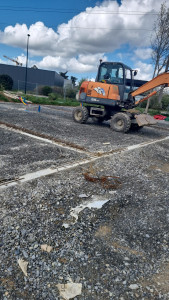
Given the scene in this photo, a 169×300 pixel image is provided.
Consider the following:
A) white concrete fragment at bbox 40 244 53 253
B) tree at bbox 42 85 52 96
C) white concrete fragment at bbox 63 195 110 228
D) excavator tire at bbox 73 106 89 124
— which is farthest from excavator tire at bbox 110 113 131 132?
tree at bbox 42 85 52 96

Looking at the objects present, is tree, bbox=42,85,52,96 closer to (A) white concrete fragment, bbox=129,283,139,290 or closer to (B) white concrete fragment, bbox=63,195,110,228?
(B) white concrete fragment, bbox=63,195,110,228

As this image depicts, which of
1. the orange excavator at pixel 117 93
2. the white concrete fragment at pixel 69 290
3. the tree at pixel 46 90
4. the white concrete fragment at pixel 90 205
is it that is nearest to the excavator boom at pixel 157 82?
the orange excavator at pixel 117 93

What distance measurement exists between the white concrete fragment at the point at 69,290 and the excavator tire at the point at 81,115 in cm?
922

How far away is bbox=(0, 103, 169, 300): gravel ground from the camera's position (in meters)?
2.13

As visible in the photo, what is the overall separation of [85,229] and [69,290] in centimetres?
91

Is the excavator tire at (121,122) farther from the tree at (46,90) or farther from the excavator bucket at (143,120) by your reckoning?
the tree at (46,90)

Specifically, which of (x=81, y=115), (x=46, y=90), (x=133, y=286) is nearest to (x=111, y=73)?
(x=81, y=115)

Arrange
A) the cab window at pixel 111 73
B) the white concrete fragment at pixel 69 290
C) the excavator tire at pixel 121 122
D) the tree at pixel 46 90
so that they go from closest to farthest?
the white concrete fragment at pixel 69 290 → the excavator tire at pixel 121 122 → the cab window at pixel 111 73 → the tree at pixel 46 90

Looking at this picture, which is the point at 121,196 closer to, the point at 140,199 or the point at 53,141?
the point at 140,199

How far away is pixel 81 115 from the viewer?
11.0 metres

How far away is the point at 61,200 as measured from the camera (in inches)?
138

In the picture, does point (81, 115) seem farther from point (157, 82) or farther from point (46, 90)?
point (46, 90)

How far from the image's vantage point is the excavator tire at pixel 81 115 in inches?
423

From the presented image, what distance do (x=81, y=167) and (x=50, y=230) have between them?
7.69 feet
